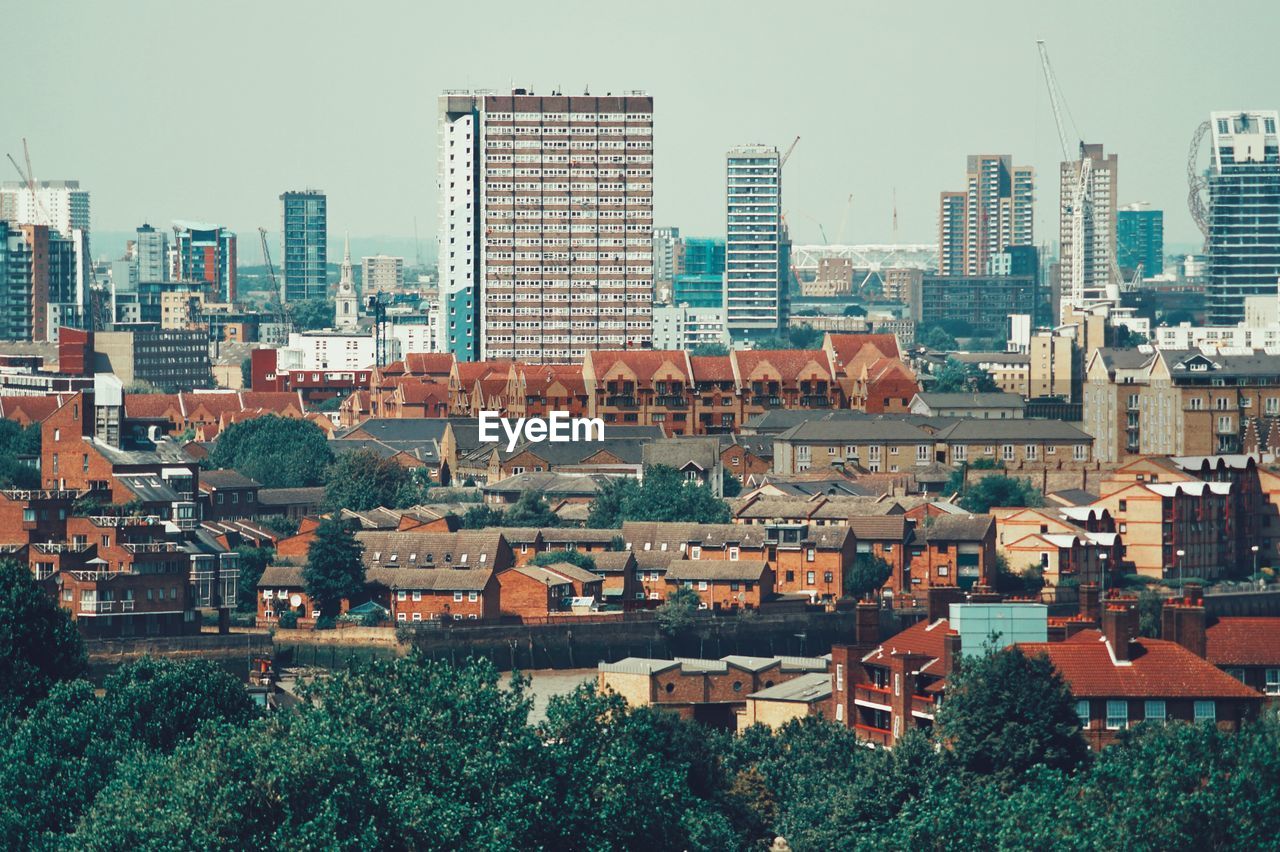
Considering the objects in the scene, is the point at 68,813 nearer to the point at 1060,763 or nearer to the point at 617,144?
the point at 1060,763

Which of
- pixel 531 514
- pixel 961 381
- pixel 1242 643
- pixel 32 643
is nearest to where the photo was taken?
pixel 1242 643

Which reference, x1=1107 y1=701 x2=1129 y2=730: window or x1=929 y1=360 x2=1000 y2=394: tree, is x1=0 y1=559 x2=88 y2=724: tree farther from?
x1=929 y1=360 x2=1000 y2=394: tree

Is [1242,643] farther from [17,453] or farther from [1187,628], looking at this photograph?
[17,453]

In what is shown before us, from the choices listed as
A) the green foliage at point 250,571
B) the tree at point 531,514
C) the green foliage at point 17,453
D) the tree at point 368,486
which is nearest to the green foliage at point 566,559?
the tree at point 531,514

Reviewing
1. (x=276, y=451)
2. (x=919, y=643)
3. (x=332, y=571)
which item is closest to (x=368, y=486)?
(x=276, y=451)

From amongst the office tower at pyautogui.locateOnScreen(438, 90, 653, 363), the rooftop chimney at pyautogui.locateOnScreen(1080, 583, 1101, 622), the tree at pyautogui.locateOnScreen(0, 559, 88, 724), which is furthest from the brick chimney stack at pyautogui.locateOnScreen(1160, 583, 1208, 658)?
the office tower at pyautogui.locateOnScreen(438, 90, 653, 363)

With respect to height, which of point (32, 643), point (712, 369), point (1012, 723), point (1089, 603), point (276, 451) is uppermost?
point (712, 369)
